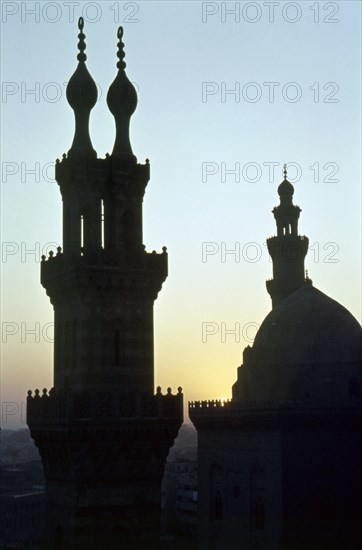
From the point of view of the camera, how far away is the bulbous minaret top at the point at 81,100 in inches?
1085

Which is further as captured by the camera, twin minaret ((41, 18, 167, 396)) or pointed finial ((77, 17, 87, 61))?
pointed finial ((77, 17, 87, 61))

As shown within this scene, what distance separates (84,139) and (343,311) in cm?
2479

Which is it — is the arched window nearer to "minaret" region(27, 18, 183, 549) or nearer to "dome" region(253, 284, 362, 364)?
"dome" region(253, 284, 362, 364)

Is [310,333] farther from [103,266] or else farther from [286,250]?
[103,266]

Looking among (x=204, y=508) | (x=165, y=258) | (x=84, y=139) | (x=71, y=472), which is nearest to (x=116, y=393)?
(x=71, y=472)

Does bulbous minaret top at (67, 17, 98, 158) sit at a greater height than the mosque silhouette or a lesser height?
greater

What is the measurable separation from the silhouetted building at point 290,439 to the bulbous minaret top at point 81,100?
66.3 feet

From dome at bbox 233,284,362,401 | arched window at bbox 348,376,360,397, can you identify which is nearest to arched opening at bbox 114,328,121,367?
dome at bbox 233,284,362,401

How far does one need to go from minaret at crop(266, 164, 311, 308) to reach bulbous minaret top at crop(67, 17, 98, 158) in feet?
96.2

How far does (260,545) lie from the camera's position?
44.2m

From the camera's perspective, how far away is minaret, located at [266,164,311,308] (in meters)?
55.4

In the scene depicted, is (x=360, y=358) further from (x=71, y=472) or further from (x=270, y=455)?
(x=71, y=472)

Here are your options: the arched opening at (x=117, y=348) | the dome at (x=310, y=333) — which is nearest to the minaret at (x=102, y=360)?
the arched opening at (x=117, y=348)

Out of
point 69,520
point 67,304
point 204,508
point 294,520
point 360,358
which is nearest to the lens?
point 69,520
